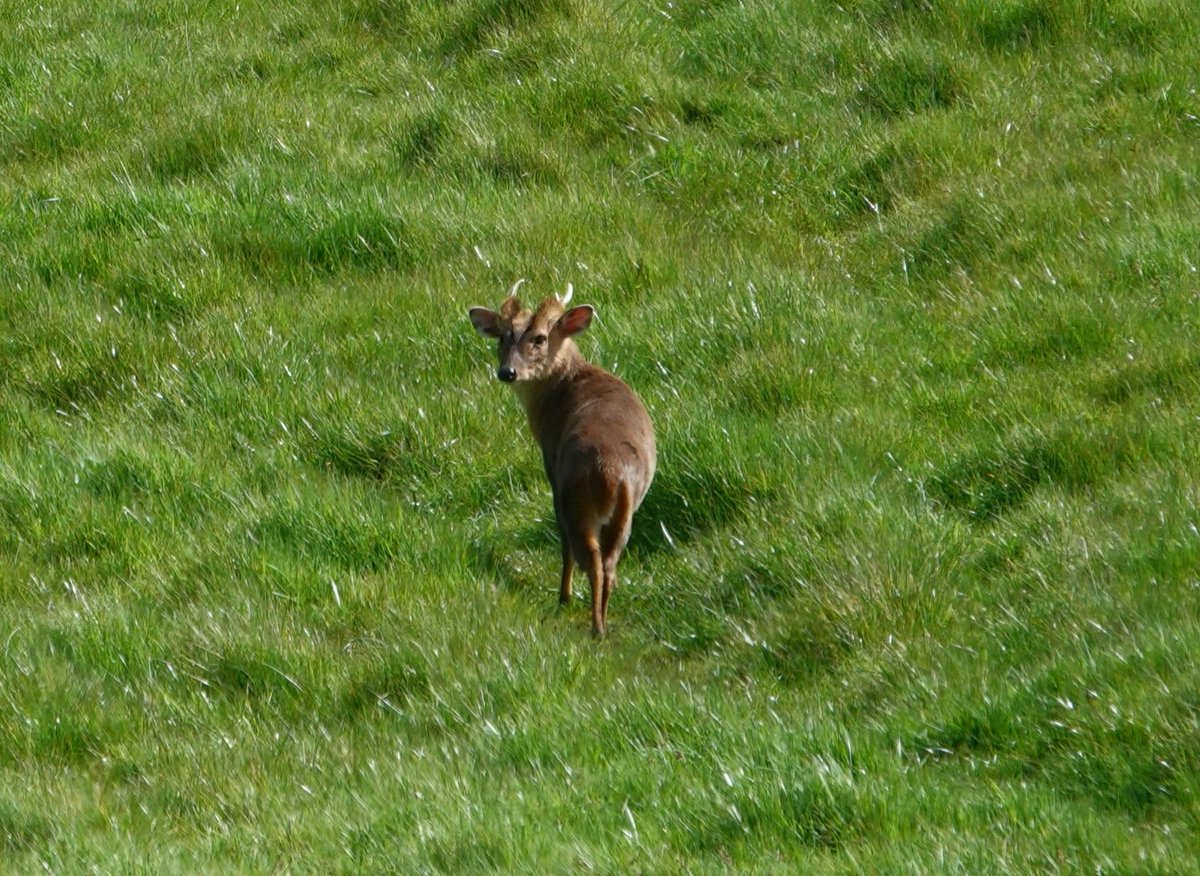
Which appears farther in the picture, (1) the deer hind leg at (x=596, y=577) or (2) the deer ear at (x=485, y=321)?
(2) the deer ear at (x=485, y=321)

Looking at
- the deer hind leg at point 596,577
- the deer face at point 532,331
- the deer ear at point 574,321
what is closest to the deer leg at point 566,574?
the deer hind leg at point 596,577

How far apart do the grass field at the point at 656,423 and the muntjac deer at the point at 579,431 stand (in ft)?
0.94

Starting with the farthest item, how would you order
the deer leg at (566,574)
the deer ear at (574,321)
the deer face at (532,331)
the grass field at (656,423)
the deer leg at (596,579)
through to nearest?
the deer ear at (574,321)
the deer face at (532,331)
the deer leg at (566,574)
the deer leg at (596,579)
the grass field at (656,423)

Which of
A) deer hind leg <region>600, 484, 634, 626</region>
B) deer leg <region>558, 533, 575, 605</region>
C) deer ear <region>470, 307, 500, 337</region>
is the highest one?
deer ear <region>470, 307, 500, 337</region>

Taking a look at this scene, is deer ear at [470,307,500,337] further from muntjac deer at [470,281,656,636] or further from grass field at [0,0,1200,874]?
grass field at [0,0,1200,874]

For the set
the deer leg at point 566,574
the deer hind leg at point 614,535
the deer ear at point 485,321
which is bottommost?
the deer leg at point 566,574

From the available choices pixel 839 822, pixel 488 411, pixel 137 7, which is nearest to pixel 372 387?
pixel 488 411

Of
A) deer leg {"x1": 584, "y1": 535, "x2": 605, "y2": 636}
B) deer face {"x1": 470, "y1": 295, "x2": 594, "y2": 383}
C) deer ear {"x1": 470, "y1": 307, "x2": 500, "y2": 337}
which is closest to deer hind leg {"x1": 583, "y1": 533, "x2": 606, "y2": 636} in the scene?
deer leg {"x1": 584, "y1": 535, "x2": 605, "y2": 636}

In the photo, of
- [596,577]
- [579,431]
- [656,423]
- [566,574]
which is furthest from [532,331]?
A: [596,577]

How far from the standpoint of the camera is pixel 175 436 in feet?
27.6

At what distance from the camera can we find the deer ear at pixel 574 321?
8.20m

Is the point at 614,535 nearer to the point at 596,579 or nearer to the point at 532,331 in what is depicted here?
the point at 596,579

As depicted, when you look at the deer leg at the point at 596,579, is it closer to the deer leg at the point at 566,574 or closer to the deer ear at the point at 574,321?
the deer leg at the point at 566,574

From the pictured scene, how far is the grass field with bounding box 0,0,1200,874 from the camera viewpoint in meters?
5.48
